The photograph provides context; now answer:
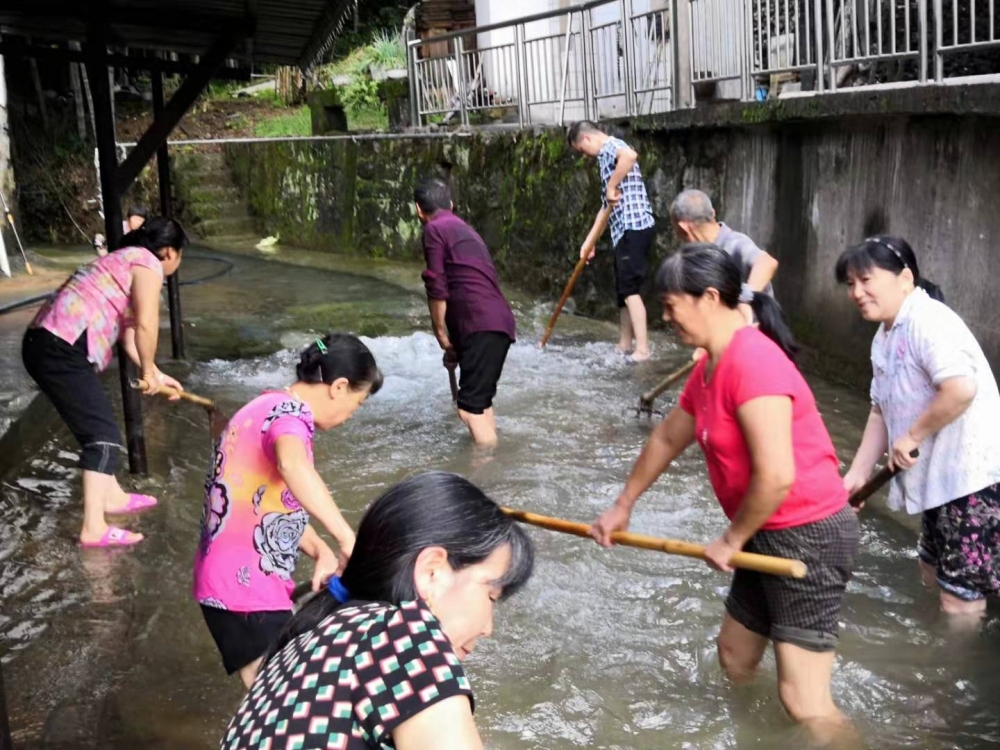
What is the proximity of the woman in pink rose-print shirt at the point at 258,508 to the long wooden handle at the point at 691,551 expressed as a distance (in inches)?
24.2

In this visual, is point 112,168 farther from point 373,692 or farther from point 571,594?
point 373,692

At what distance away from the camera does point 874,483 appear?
3824 millimetres

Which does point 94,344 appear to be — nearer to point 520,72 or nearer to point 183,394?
point 183,394

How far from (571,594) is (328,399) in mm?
2048

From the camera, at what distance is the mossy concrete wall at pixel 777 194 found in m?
5.89

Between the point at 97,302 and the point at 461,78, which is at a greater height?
the point at 461,78

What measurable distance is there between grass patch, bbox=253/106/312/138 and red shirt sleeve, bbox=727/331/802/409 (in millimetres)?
18845

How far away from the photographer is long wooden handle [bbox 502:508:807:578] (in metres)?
2.76

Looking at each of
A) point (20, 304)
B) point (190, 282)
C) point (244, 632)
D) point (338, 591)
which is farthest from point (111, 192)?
point (190, 282)

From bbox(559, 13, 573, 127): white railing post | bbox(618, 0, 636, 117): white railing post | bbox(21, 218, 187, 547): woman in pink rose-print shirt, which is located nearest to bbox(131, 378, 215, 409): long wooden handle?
bbox(21, 218, 187, 547): woman in pink rose-print shirt

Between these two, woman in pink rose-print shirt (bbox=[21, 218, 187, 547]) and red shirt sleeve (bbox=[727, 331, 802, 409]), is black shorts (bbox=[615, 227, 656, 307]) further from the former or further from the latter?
red shirt sleeve (bbox=[727, 331, 802, 409])

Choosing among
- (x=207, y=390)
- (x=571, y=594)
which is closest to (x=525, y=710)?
(x=571, y=594)

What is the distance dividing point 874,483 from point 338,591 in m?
2.65

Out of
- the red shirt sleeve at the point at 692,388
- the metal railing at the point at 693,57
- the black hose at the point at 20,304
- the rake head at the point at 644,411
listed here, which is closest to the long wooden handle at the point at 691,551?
the red shirt sleeve at the point at 692,388
